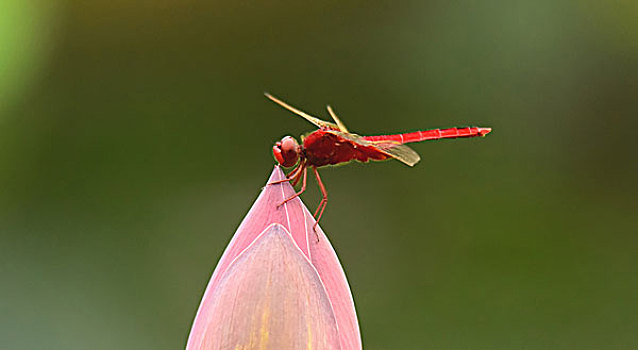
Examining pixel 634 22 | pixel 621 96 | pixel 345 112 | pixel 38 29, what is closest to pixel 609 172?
pixel 621 96

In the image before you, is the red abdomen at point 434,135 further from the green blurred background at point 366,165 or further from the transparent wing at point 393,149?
the green blurred background at point 366,165

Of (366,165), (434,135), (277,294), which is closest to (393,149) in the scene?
(434,135)

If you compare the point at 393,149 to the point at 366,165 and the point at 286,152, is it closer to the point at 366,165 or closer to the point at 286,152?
the point at 286,152

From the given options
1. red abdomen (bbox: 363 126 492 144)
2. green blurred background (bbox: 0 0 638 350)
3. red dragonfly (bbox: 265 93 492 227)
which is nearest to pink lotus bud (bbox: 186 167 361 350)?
red dragonfly (bbox: 265 93 492 227)

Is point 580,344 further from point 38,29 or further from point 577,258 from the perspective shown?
point 38,29

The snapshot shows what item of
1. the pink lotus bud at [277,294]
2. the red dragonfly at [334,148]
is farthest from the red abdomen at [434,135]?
the pink lotus bud at [277,294]

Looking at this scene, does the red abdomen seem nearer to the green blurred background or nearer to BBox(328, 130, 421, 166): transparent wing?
BBox(328, 130, 421, 166): transparent wing
